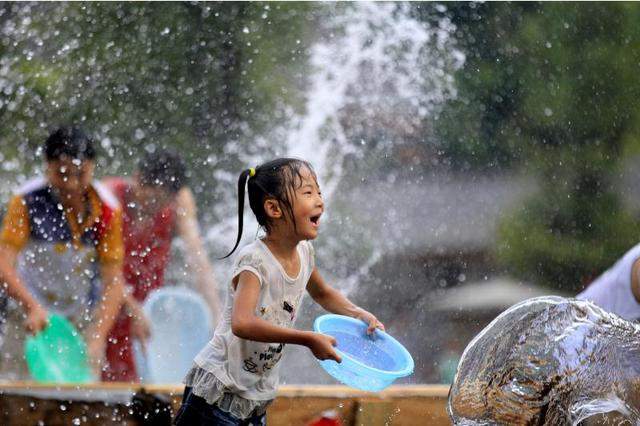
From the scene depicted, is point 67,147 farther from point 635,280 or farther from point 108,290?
point 635,280

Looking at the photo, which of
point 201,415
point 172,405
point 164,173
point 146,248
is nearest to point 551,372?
point 201,415

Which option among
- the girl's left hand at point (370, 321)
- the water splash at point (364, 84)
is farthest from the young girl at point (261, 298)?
the water splash at point (364, 84)

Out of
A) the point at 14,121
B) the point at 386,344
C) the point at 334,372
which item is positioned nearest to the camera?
the point at 334,372

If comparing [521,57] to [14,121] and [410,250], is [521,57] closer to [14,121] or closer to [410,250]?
[410,250]

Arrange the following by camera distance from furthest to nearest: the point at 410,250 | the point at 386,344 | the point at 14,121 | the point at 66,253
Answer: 1. the point at 410,250
2. the point at 14,121
3. the point at 66,253
4. the point at 386,344

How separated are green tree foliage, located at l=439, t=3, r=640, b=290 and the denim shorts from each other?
5.83 m

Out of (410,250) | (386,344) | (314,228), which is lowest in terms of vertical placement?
(410,250)

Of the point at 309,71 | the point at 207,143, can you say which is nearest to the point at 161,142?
the point at 207,143

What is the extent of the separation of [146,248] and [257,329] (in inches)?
114

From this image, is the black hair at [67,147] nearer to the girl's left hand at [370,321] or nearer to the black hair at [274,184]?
the black hair at [274,184]

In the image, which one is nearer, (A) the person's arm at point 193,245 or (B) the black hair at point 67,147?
(B) the black hair at point 67,147

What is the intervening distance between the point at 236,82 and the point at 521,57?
2.63 meters

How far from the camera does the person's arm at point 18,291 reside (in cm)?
462

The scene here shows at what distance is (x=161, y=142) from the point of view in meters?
7.66
